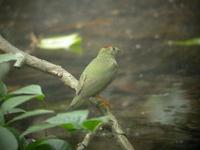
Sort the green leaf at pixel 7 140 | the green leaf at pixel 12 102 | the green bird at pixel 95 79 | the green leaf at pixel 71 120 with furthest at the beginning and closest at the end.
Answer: the green bird at pixel 95 79
the green leaf at pixel 12 102
the green leaf at pixel 71 120
the green leaf at pixel 7 140

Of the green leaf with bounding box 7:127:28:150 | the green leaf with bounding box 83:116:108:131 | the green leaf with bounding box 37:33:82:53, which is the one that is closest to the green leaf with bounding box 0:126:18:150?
the green leaf with bounding box 7:127:28:150

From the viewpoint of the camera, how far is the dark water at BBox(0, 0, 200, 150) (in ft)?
16.0

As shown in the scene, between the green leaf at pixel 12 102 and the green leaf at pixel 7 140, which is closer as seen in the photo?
the green leaf at pixel 7 140

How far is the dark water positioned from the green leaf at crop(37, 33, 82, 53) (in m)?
0.12

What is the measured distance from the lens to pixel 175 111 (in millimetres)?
5254

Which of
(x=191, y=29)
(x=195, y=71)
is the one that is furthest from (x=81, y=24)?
(x=195, y=71)

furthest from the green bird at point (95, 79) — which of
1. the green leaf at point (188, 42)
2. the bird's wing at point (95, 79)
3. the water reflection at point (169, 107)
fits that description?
the green leaf at point (188, 42)

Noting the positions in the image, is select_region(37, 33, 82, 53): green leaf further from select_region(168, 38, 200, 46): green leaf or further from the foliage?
the foliage

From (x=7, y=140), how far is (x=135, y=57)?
4.36m

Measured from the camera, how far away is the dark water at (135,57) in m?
4.89

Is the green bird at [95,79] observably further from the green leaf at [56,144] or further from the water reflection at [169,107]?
the water reflection at [169,107]

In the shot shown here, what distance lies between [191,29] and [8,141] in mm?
5519

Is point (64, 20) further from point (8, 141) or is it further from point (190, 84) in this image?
point (8, 141)

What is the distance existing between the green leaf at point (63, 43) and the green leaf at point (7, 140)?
14.4 feet
